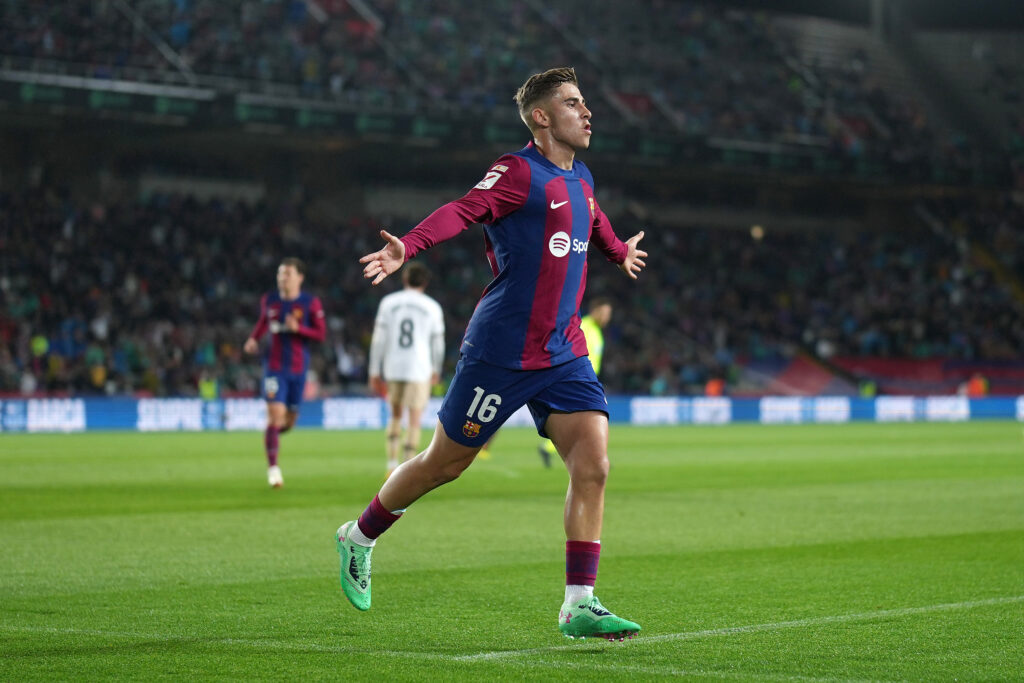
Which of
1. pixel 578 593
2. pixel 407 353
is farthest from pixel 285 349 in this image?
pixel 578 593

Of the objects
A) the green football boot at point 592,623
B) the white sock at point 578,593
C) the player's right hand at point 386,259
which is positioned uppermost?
the player's right hand at point 386,259

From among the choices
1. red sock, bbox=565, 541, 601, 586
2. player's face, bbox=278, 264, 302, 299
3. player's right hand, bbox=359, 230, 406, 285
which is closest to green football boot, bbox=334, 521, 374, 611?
red sock, bbox=565, 541, 601, 586

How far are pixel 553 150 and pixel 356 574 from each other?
2.09 m

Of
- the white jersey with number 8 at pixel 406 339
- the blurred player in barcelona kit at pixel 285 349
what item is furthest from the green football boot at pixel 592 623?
the white jersey with number 8 at pixel 406 339

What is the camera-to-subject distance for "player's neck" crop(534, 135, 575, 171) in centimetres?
607

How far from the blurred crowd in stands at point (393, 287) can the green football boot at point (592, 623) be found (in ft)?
80.3

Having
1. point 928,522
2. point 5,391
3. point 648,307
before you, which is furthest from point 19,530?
point 648,307

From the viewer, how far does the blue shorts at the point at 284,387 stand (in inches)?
558

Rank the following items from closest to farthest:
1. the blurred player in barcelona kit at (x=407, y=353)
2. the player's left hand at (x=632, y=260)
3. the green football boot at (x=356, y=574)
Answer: the green football boot at (x=356, y=574)
the player's left hand at (x=632, y=260)
the blurred player in barcelona kit at (x=407, y=353)

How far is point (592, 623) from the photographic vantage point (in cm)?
560

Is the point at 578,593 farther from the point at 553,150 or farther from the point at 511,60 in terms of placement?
the point at 511,60

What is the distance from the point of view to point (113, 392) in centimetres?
2875

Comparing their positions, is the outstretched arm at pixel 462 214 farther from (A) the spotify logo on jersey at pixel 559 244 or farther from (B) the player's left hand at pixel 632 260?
(B) the player's left hand at pixel 632 260

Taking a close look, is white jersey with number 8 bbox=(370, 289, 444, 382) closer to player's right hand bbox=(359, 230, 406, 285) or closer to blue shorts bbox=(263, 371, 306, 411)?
blue shorts bbox=(263, 371, 306, 411)
